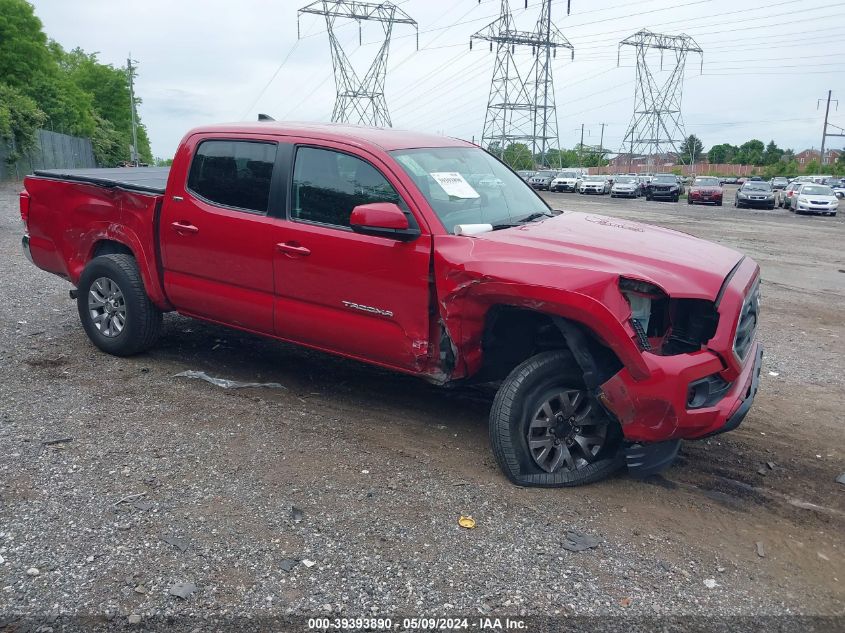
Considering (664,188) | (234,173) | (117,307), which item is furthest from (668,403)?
(664,188)

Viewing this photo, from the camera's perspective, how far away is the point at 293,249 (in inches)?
199

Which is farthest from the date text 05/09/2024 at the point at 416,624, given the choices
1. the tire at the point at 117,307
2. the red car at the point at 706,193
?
the red car at the point at 706,193

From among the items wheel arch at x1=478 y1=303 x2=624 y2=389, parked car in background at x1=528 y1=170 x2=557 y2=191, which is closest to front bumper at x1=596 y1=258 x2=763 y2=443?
wheel arch at x1=478 y1=303 x2=624 y2=389

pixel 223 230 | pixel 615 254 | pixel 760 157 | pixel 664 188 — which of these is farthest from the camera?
pixel 760 157

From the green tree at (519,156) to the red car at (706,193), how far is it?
80.8ft

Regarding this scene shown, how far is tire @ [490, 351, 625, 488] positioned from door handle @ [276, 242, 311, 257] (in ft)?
5.35

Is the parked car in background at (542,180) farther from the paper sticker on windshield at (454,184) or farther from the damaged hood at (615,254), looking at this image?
the damaged hood at (615,254)

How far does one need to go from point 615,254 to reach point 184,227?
3173mm

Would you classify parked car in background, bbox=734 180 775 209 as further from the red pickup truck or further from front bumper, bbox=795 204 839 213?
the red pickup truck

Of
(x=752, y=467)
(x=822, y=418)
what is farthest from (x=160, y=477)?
(x=822, y=418)

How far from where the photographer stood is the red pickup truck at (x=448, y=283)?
3916mm

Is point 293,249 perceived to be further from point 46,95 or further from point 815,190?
point 46,95

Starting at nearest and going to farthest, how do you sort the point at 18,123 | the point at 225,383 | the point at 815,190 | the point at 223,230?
the point at 223,230 < the point at 225,383 < the point at 815,190 < the point at 18,123

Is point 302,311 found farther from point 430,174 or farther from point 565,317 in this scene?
point 565,317
